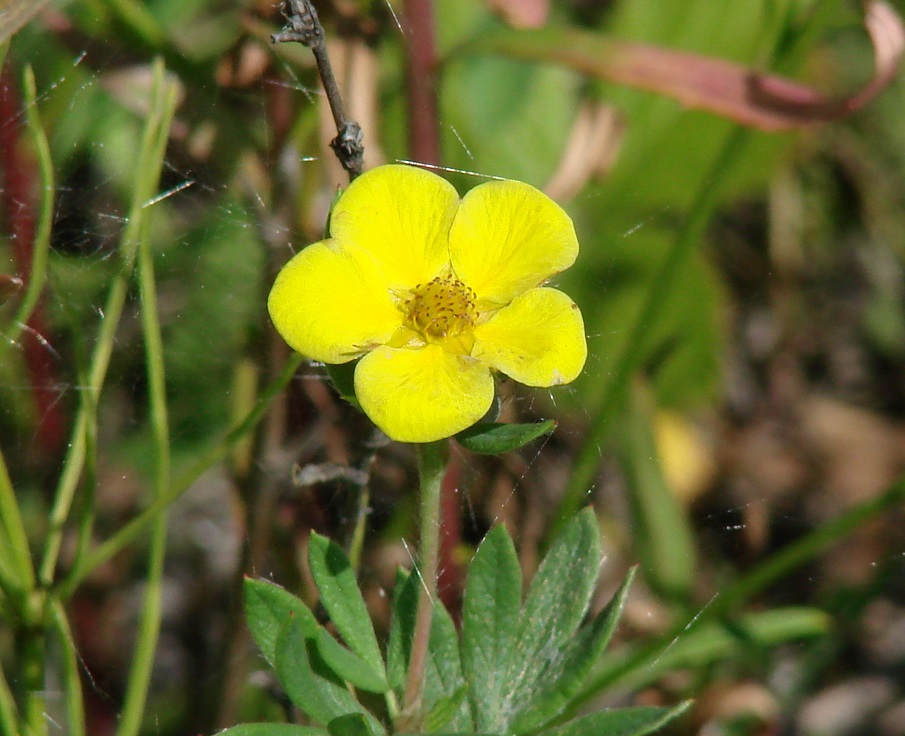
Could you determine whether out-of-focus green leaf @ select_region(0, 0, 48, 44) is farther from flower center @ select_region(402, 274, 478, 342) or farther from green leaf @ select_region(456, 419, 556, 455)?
green leaf @ select_region(456, 419, 556, 455)

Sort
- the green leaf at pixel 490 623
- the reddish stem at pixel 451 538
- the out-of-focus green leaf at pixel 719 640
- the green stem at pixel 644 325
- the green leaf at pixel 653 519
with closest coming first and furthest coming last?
the green leaf at pixel 490 623
the reddish stem at pixel 451 538
the green stem at pixel 644 325
the out-of-focus green leaf at pixel 719 640
the green leaf at pixel 653 519

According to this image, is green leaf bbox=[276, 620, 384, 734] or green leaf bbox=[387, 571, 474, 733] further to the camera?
green leaf bbox=[387, 571, 474, 733]

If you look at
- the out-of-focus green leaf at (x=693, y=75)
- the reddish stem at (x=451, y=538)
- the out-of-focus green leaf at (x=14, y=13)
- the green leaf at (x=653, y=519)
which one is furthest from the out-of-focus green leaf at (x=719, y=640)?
the out-of-focus green leaf at (x=14, y=13)

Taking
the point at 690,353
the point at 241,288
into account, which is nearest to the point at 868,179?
the point at 690,353

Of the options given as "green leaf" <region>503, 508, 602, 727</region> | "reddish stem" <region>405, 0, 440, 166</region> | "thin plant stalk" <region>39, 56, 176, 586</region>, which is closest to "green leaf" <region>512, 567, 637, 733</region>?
"green leaf" <region>503, 508, 602, 727</region>

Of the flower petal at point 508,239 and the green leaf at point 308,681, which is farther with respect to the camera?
the flower petal at point 508,239

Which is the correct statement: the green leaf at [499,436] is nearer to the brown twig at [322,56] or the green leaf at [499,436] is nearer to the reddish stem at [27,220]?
the brown twig at [322,56]
